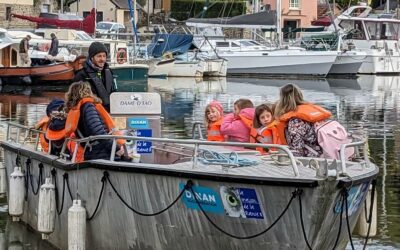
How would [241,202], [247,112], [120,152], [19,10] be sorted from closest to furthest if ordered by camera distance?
[241,202], [120,152], [247,112], [19,10]

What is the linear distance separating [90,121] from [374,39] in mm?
52197

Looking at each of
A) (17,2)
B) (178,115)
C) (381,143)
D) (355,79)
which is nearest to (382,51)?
(355,79)

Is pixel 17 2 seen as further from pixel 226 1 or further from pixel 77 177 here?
pixel 77 177

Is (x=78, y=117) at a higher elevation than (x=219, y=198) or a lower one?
higher

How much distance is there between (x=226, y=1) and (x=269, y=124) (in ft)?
227

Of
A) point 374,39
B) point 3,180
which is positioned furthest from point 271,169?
point 374,39

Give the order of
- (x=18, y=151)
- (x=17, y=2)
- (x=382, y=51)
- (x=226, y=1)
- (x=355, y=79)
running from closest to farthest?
1. (x=18, y=151)
2. (x=355, y=79)
3. (x=382, y=51)
4. (x=17, y=2)
5. (x=226, y=1)

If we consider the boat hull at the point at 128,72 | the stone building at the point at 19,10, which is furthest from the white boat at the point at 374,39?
the stone building at the point at 19,10

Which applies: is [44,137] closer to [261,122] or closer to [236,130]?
[236,130]

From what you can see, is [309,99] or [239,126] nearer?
[239,126]

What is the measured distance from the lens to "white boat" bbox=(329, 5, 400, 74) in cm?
5922

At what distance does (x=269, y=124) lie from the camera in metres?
9.76

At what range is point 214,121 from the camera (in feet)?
36.2

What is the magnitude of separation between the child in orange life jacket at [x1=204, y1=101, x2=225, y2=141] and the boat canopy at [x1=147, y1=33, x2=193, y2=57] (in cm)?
4499
